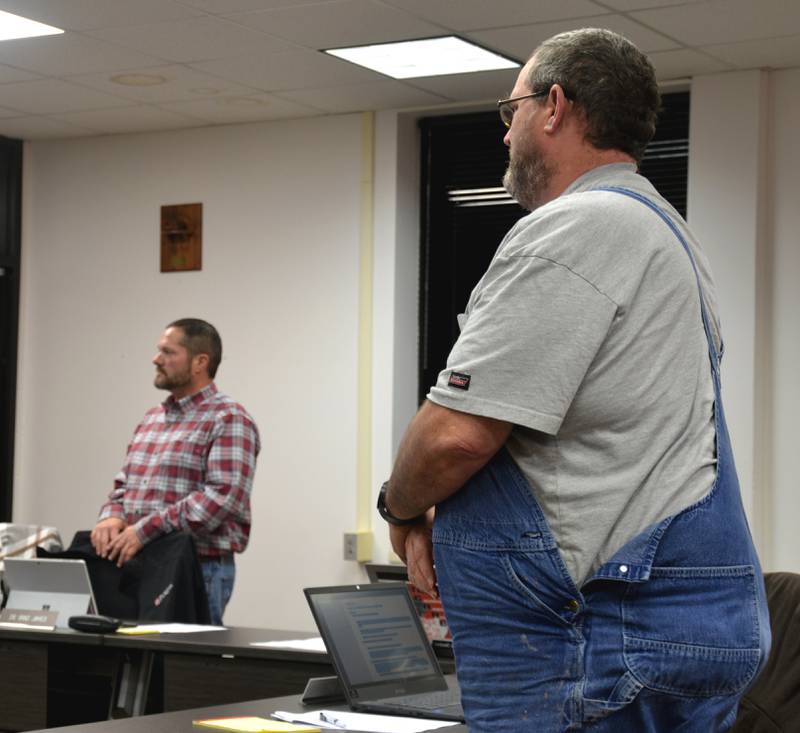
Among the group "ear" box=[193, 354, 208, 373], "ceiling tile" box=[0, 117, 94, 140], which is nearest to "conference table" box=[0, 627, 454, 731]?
"ear" box=[193, 354, 208, 373]

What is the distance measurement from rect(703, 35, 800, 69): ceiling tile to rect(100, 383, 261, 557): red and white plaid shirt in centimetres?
240

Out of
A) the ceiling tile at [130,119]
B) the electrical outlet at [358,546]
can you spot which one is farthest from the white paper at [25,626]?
the ceiling tile at [130,119]

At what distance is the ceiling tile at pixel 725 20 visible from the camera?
4.91 m

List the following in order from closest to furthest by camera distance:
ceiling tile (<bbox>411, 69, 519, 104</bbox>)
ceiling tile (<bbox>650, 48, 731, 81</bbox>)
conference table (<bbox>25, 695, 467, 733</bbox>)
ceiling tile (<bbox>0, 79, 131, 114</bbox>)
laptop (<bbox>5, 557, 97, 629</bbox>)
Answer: conference table (<bbox>25, 695, 467, 733</bbox>)
laptop (<bbox>5, 557, 97, 629</bbox>)
ceiling tile (<bbox>650, 48, 731, 81</bbox>)
ceiling tile (<bbox>411, 69, 519, 104</bbox>)
ceiling tile (<bbox>0, 79, 131, 114</bbox>)

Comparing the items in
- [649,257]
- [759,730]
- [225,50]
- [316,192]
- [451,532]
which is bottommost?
[759,730]

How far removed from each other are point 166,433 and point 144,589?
0.95m

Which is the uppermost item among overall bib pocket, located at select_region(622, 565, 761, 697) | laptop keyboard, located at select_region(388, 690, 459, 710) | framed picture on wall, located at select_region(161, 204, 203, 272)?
framed picture on wall, located at select_region(161, 204, 203, 272)

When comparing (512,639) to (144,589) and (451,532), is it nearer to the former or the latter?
(451,532)

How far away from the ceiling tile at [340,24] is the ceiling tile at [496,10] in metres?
0.09

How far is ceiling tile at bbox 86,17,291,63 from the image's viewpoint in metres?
5.33

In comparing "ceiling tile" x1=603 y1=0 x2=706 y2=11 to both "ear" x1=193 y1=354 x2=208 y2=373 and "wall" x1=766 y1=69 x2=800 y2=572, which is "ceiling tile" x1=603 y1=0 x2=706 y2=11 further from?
"ear" x1=193 y1=354 x2=208 y2=373

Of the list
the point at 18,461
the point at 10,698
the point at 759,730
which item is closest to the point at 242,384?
the point at 18,461

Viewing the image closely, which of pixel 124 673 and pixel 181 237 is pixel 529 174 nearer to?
pixel 124 673

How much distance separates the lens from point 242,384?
7082 millimetres
